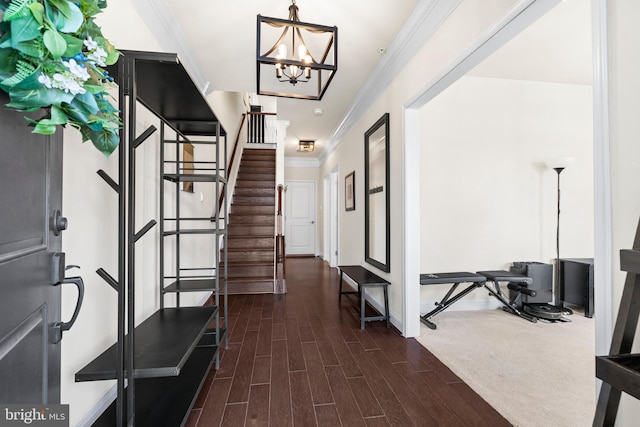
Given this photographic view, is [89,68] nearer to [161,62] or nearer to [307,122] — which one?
[161,62]

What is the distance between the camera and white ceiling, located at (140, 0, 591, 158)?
213 cm

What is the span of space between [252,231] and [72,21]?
4.35 m

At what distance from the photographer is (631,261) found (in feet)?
2.72

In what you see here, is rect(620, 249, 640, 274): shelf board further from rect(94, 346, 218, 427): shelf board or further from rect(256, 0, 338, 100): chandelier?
rect(94, 346, 218, 427): shelf board

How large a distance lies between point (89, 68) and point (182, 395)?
5.36 ft

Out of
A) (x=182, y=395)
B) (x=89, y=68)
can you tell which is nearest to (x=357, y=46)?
(x=89, y=68)

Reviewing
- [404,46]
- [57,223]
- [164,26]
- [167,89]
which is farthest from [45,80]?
[404,46]

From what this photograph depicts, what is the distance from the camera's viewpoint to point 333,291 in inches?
170

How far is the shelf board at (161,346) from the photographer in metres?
1.23

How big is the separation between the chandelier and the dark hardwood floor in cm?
198

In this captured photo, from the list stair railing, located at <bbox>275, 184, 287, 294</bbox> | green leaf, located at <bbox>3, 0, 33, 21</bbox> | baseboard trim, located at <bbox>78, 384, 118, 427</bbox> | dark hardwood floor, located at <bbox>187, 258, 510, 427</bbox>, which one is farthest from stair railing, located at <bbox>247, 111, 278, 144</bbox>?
green leaf, located at <bbox>3, 0, 33, 21</bbox>

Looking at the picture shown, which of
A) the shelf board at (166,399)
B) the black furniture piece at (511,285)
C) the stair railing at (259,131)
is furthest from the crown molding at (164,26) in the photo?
the stair railing at (259,131)

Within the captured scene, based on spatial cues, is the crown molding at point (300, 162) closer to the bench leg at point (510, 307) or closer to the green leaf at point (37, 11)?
the bench leg at point (510, 307)

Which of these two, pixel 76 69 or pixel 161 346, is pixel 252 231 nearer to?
pixel 161 346
